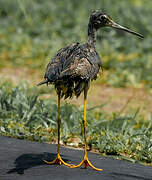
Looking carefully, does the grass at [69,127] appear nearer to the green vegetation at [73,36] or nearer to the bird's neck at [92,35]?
the bird's neck at [92,35]

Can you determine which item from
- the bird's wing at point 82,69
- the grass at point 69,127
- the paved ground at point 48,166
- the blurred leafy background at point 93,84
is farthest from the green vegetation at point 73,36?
the bird's wing at point 82,69

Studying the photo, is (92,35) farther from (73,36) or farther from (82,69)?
(73,36)

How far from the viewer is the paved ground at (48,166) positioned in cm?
372

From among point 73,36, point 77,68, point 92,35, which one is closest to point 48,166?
point 77,68

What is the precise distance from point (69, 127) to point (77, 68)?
1.71 metres

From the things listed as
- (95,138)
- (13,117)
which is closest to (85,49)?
(95,138)

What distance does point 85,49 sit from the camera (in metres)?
3.99

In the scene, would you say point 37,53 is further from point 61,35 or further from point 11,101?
point 11,101

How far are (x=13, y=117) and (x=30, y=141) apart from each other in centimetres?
68

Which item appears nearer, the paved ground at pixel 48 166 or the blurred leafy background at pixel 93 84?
the paved ground at pixel 48 166

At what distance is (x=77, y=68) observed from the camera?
12.3 feet

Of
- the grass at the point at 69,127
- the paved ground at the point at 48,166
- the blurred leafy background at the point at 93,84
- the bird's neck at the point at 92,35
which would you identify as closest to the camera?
the paved ground at the point at 48,166

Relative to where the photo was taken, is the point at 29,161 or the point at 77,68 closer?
the point at 77,68

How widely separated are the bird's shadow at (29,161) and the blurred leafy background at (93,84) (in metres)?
0.71
